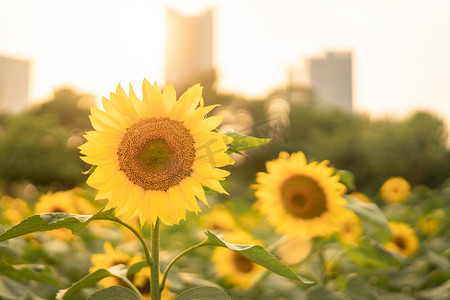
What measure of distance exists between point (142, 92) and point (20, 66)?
88022 mm

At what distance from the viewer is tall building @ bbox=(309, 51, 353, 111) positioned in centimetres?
8188

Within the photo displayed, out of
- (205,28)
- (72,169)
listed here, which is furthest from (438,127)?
(205,28)

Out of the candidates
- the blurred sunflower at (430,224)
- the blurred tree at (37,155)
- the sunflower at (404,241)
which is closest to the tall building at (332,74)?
the blurred tree at (37,155)

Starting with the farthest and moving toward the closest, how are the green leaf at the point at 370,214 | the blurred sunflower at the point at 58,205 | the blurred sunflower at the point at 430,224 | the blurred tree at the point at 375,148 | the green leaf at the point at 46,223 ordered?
1. the blurred tree at the point at 375,148
2. the blurred sunflower at the point at 430,224
3. the blurred sunflower at the point at 58,205
4. the green leaf at the point at 370,214
5. the green leaf at the point at 46,223

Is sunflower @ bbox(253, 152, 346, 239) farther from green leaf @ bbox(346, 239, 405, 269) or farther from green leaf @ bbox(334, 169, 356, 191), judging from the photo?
green leaf @ bbox(346, 239, 405, 269)

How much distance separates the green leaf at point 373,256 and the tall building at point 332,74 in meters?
80.1

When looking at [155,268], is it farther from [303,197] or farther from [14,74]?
[14,74]

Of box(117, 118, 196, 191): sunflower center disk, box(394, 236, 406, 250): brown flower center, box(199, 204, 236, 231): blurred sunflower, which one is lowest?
box(394, 236, 406, 250): brown flower center

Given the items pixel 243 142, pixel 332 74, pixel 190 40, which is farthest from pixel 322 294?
pixel 332 74

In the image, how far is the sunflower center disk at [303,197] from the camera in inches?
115

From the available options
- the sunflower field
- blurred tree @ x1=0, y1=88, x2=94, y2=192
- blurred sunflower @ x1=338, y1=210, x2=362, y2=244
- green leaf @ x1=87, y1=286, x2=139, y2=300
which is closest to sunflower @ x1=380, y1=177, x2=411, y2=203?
the sunflower field

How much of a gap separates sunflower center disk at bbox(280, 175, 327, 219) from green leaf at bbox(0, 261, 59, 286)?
156 cm

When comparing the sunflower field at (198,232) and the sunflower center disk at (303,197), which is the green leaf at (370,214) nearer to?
the sunflower field at (198,232)

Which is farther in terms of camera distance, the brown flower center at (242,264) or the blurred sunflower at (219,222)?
the blurred sunflower at (219,222)
